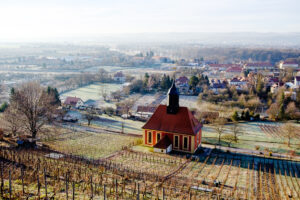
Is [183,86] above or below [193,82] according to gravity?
below

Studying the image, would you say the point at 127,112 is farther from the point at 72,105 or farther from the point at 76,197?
the point at 76,197

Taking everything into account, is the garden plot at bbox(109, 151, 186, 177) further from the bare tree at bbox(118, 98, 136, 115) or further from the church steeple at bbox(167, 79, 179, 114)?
the bare tree at bbox(118, 98, 136, 115)

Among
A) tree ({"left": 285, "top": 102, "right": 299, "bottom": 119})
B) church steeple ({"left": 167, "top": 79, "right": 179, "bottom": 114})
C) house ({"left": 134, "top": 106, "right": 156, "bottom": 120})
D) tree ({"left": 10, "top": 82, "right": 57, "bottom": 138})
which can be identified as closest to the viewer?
tree ({"left": 10, "top": 82, "right": 57, "bottom": 138})

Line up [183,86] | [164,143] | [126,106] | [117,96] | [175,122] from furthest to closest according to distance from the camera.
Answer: [183,86] < [117,96] < [126,106] < [175,122] < [164,143]

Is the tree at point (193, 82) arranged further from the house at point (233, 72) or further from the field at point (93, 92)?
the house at point (233, 72)

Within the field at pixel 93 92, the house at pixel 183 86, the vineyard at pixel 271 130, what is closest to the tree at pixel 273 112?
the vineyard at pixel 271 130

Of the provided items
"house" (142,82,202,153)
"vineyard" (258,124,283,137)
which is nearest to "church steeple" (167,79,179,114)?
"house" (142,82,202,153)

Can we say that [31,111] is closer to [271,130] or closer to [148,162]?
[148,162]

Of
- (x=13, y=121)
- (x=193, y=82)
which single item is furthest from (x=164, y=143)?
(x=193, y=82)
